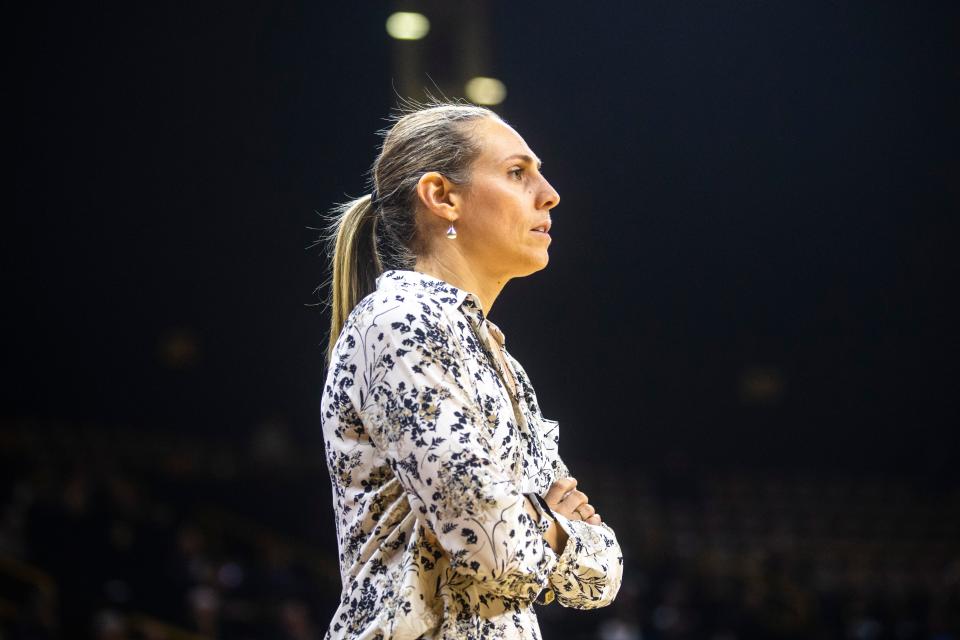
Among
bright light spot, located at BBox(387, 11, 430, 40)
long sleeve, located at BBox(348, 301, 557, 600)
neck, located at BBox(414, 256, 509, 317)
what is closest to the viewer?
long sleeve, located at BBox(348, 301, 557, 600)

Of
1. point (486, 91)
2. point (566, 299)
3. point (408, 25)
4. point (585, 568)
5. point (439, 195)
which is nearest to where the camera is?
point (585, 568)

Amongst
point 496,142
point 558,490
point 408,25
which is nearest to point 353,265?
point 496,142

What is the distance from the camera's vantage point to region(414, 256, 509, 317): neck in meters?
1.04

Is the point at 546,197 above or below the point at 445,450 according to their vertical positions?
above

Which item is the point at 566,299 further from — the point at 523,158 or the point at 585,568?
the point at 585,568

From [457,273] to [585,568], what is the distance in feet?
0.96

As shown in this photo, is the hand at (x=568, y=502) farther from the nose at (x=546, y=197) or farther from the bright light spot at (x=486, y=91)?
the bright light spot at (x=486, y=91)

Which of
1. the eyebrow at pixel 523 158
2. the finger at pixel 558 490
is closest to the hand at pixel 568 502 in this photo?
the finger at pixel 558 490

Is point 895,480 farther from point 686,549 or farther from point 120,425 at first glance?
point 120,425

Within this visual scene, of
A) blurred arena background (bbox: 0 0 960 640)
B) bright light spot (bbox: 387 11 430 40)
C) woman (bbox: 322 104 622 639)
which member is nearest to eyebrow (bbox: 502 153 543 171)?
woman (bbox: 322 104 622 639)

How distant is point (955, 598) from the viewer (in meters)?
5.22

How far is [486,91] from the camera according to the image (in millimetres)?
4289

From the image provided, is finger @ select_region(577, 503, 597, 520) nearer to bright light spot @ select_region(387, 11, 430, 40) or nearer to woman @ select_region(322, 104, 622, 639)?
woman @ select_region(322, 104, 622, 639)

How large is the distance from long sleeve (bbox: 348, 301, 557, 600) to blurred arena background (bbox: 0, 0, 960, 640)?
7.68 feet
